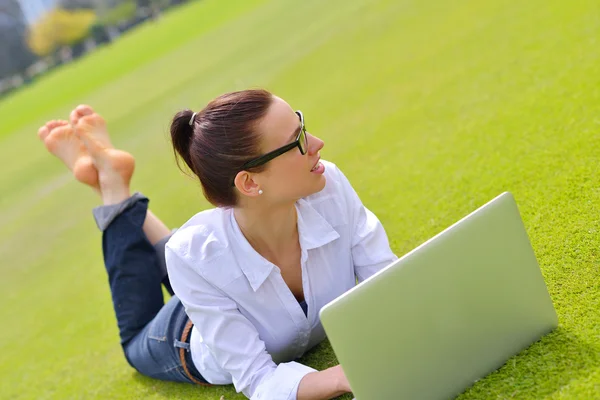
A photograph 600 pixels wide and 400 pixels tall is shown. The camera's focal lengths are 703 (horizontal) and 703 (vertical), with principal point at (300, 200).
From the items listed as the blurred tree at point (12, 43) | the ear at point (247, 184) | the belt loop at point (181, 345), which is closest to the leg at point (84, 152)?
the belt loop at point (181, 345)

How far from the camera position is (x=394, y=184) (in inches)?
167

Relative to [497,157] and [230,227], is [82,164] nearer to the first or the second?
[230,227]

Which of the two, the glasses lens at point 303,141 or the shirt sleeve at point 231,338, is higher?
the glasses lens at point 303,141

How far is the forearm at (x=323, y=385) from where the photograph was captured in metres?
2.17

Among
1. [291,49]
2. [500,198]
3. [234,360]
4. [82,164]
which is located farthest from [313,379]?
[291,49]

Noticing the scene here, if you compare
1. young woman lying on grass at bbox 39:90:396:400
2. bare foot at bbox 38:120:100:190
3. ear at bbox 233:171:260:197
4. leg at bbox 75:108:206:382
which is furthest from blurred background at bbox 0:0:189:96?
ear at bbox 233:171:260:197

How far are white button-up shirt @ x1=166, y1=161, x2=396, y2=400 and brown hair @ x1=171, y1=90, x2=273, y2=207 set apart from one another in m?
0.19

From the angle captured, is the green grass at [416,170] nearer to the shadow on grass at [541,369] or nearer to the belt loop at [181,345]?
the shadow on grass at [541,369]

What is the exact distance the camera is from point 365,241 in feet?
8.37

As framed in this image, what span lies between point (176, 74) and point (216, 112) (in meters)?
12.1

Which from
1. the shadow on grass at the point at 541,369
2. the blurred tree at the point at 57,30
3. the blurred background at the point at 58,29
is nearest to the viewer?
the shadow on grass at the point at 541,369

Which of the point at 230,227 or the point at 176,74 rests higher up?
the point at 230,227

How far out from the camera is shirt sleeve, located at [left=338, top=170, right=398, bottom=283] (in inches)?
100

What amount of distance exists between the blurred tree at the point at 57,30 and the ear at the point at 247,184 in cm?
8454
